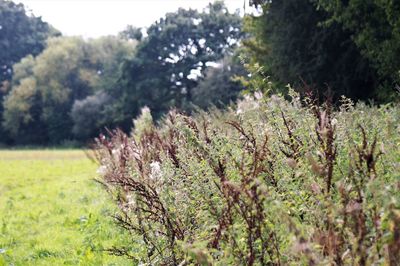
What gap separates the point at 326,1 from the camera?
34.7ft

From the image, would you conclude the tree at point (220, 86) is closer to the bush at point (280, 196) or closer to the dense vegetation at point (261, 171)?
the dense vegetation at point (261, 171)

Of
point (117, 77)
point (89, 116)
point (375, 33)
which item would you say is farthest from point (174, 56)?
point (375, 33)

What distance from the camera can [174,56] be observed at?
4503cm

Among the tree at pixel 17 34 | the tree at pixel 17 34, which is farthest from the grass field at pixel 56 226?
the tree at pixel 17 34

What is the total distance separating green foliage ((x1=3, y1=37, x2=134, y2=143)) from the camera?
1815 inches

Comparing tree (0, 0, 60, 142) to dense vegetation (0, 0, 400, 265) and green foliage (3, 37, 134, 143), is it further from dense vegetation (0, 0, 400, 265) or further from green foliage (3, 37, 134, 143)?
dense vegetation (0, 0, 400, 265)

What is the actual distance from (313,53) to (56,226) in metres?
8.47

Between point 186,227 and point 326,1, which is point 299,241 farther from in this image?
point 326,1

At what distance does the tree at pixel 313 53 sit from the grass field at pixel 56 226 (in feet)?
21.4

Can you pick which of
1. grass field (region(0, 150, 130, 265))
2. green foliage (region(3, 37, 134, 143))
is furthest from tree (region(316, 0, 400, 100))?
green foliage (region(3, 37, 134, 143))

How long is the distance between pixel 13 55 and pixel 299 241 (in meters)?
64.0

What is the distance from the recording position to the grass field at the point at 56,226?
→ 5.62 m

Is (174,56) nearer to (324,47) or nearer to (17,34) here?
(17,34)

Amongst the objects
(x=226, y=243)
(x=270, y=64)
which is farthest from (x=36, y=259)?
(x=270, y=64)
